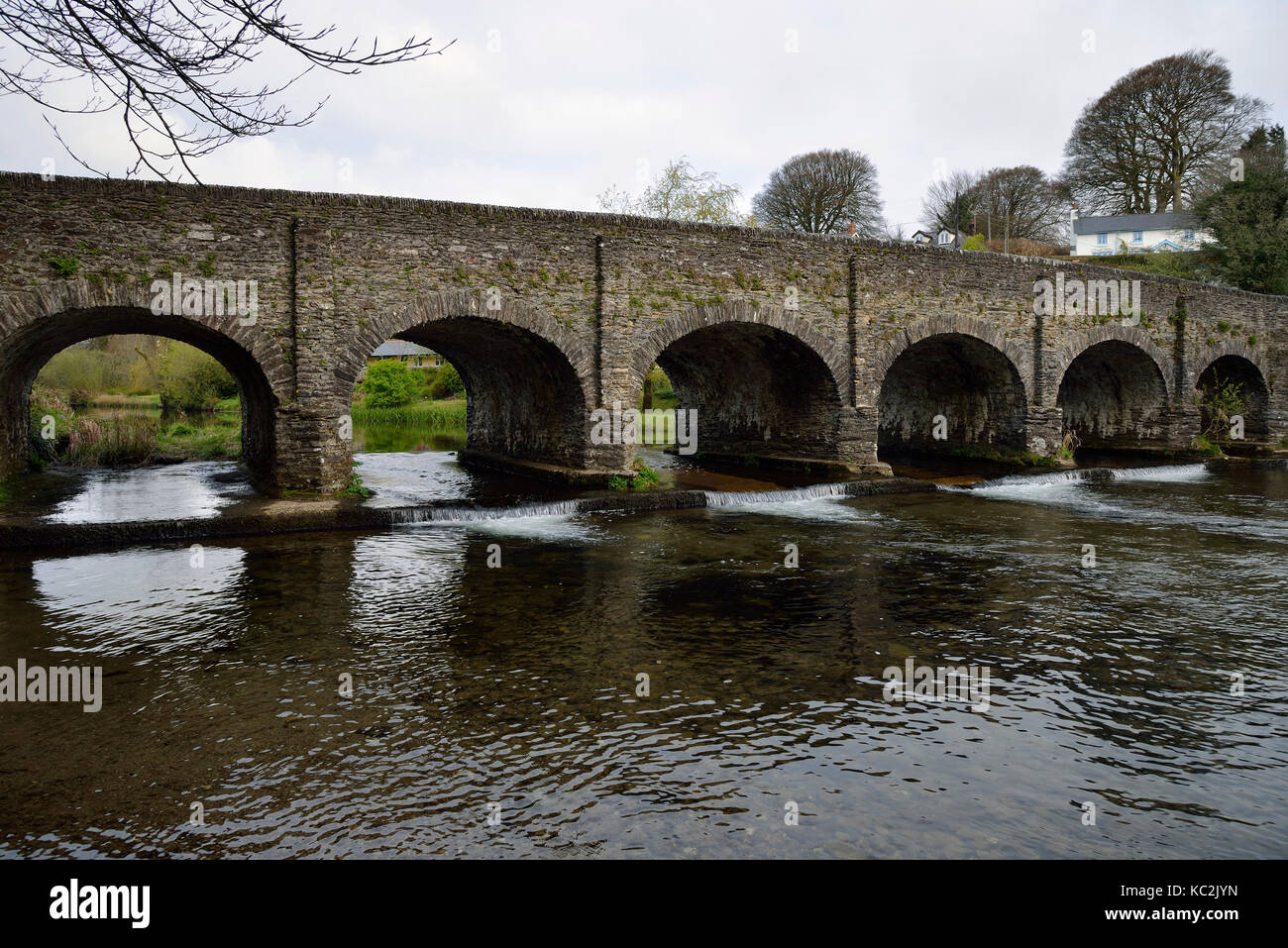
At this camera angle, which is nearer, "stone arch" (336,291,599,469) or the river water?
the river water

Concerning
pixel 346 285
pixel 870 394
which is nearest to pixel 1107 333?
pixel 870 394

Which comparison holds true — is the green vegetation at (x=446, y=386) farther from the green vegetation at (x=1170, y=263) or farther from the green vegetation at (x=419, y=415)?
the green vegetation at (x=1170, y=263)

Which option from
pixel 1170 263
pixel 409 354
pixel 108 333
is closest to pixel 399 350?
pixel 409 354

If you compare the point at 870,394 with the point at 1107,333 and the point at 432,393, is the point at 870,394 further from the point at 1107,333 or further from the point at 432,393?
the point at 432,393

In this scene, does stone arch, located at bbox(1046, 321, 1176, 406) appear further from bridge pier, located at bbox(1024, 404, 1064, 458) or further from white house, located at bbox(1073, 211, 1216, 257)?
white house, located at bbox(1073, 211, 1216, 257)

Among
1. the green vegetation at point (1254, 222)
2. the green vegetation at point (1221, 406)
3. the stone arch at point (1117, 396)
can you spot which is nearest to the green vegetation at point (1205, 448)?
the green vegetation at point (1221, 406)

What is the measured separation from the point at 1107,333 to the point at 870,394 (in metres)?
7.79

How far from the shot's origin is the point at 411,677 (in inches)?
218

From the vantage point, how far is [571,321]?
14.2 metres

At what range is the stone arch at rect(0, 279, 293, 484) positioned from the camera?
1089cm

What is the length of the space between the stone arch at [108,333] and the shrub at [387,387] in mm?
24822

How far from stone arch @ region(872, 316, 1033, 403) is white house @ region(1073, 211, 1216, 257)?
31.1m

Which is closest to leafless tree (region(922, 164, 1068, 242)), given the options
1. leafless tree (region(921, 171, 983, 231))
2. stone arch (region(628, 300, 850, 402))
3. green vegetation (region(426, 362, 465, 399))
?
leafless tree (region(921, 171, 983, 231))

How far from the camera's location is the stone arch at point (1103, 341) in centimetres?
1945
